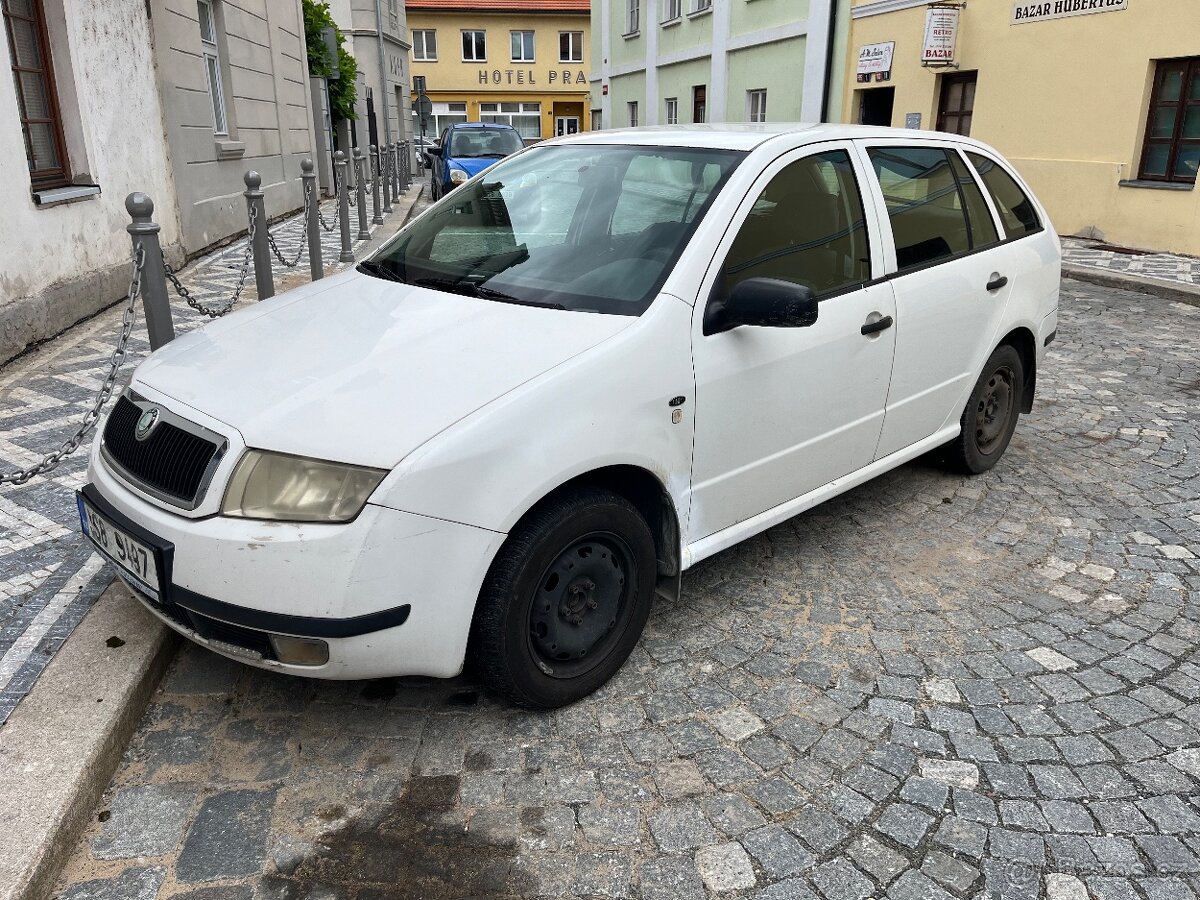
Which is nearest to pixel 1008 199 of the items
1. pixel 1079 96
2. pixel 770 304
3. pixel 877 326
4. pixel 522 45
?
pixel 877 326

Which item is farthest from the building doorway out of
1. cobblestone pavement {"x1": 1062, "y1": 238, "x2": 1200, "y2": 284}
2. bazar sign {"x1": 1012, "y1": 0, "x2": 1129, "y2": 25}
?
cobblestone pavement {"x1": 1062, "y1": 238, "x2": 1200, "y2": 284}

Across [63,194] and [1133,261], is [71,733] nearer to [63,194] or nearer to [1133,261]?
[63,194]

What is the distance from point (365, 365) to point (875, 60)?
626 inches

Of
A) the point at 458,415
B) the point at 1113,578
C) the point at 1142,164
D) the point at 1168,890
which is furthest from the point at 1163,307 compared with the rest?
the point at 458,415

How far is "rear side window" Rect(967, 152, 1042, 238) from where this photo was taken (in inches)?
179

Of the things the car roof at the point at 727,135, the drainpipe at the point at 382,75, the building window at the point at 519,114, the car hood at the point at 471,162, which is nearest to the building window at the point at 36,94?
the car roof at the point at 727,135

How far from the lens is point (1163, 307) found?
30.2 feet

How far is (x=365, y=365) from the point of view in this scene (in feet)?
9.00

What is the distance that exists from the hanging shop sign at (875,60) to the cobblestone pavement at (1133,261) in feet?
17.0

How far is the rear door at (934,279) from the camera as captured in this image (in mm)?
Result: 3844

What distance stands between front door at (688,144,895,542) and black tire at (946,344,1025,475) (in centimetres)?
99

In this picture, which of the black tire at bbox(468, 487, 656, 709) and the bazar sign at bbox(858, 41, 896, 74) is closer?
the black tire at bbox(468, 487, 656, 709)

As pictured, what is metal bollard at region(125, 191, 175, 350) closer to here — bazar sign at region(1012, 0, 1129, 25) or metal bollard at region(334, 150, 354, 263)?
metal bollard at region(334, 150, 354, 263)

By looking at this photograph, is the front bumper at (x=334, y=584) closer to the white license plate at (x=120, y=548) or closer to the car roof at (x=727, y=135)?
the white license plate at (x=120, y=548)
